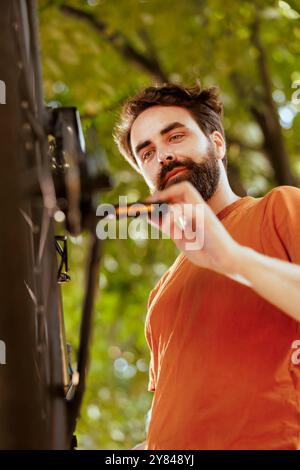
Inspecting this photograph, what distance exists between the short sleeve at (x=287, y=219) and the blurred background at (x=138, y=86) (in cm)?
193

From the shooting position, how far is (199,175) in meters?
1.74

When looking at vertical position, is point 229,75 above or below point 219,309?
above

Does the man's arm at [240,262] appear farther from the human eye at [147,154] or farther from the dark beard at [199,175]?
the human eye at [147,154]

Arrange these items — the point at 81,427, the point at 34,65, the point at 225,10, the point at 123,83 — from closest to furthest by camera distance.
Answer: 1. the point at 34,65
2. the point at 225,10
3. the point at 81,427
4. the point at 123,83

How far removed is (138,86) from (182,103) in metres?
1.71

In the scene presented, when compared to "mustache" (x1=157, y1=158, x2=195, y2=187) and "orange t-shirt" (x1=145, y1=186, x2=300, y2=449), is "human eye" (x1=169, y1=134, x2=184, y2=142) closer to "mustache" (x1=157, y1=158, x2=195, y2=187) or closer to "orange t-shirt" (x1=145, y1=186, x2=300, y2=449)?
"mustache" (x1=157, y1=158, x2=195, y2=187)

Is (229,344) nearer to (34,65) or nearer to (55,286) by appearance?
(55,286)

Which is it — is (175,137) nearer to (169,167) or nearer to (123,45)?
(169,167)

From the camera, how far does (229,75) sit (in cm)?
439

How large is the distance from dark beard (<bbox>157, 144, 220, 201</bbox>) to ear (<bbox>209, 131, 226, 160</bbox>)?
154 millimetres

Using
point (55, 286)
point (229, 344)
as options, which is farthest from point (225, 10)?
point (55, 286)

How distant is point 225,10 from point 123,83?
1.22 metres

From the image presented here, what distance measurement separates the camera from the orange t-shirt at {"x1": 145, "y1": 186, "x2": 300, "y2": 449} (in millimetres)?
1386

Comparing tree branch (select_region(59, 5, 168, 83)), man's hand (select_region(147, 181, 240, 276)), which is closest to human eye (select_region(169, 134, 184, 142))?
man's hand (select_region(147, 181, 240, 276))
